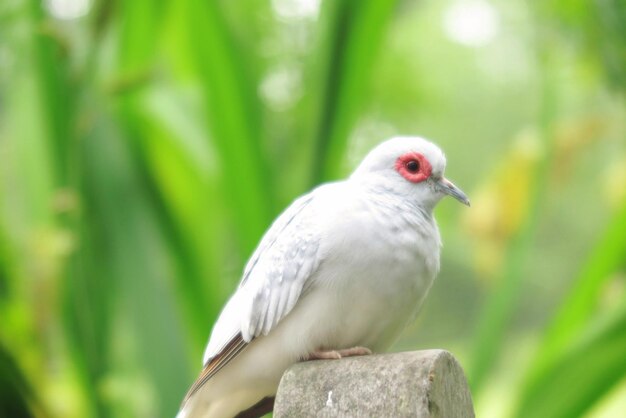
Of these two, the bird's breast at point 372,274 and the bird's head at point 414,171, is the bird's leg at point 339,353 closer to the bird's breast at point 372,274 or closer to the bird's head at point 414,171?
the bird's breast at point 372,274

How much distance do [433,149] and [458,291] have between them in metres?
3.40

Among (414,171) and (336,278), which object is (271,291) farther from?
(414,171)

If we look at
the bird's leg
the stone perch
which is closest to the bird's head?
the bird's leg

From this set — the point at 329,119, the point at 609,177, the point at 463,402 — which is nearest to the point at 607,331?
the point at 329,119

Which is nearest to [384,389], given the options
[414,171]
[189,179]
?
[414,171]

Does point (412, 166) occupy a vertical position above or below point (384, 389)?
above

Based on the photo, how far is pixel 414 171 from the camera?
1424mm

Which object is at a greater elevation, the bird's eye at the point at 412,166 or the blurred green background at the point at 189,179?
the bird's eye at the point at 412,166

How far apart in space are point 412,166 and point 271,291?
28cm

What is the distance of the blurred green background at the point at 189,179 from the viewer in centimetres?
249

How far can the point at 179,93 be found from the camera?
2963 mm

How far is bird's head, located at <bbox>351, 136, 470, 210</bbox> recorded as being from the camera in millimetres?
1420

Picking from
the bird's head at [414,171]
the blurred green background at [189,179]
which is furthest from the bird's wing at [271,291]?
the blurred green background at [189,179]

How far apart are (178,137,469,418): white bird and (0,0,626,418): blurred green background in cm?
101
